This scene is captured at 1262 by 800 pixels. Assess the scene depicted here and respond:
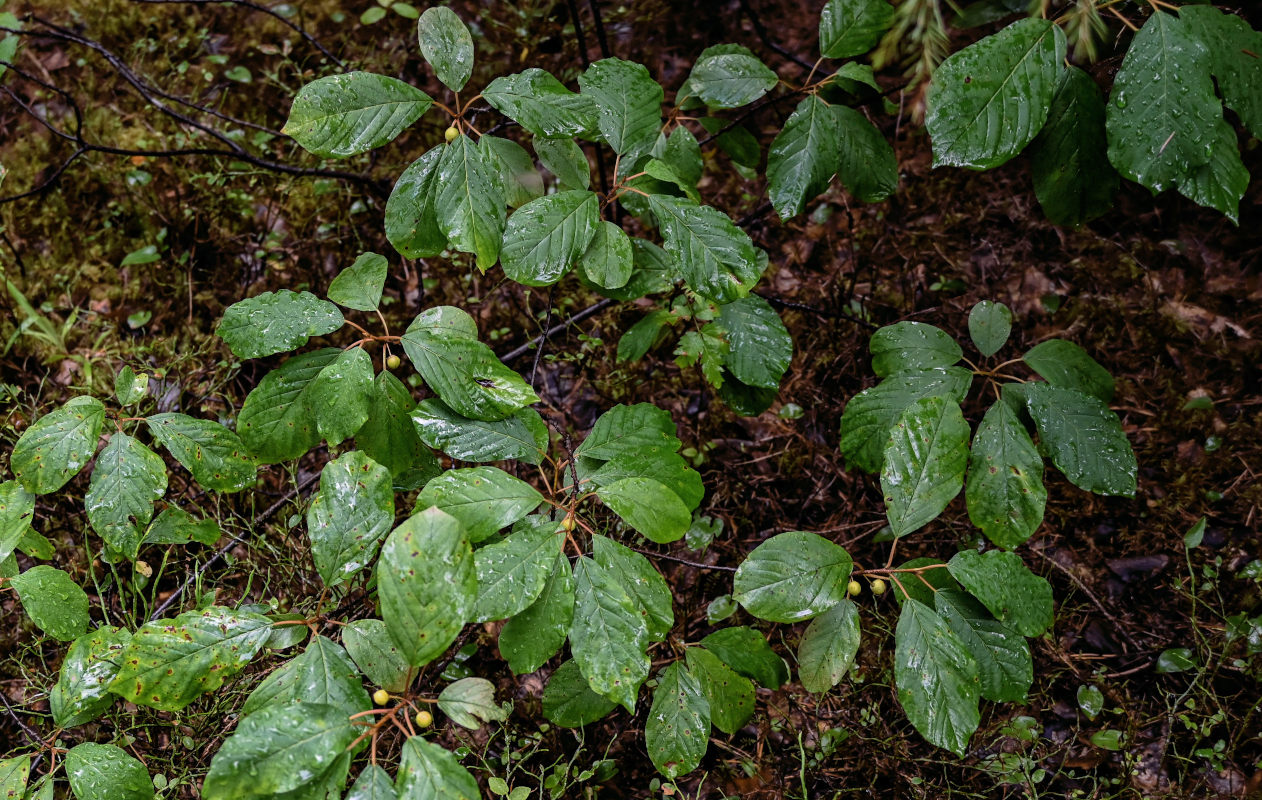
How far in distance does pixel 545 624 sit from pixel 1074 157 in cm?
164

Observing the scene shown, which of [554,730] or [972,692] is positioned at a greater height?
[972,692]

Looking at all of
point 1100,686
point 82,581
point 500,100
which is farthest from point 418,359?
point 1100,686

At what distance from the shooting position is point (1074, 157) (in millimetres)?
1739

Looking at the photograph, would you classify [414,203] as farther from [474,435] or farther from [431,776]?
[431,776]

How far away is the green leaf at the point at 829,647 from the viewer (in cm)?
161

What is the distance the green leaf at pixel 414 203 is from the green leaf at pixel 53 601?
1.12m

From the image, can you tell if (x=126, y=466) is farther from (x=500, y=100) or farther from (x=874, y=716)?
(x=874, y=716)

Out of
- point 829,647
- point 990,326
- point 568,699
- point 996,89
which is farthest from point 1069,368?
point 568,699

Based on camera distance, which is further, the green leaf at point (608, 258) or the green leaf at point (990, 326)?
the green leaf at point (990, 326)

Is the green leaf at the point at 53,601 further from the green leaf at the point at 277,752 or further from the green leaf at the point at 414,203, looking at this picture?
the green leaf at the point at 414,203

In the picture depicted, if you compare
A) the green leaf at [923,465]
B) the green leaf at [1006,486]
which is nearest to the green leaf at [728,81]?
the green leaf at [923,465]

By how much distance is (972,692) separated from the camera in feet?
4.79

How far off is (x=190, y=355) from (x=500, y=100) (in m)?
1.55

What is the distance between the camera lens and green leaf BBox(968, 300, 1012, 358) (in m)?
1.98
